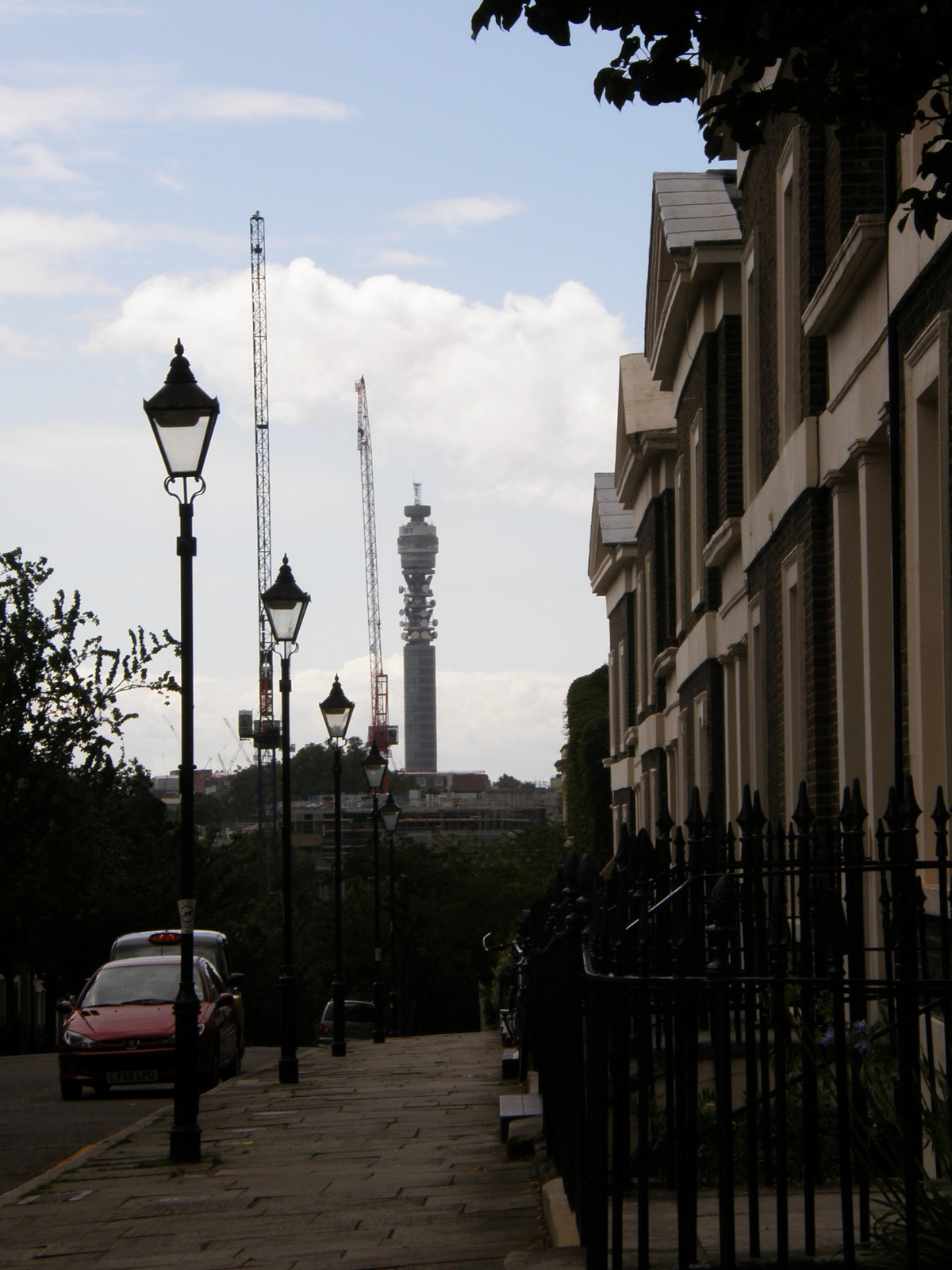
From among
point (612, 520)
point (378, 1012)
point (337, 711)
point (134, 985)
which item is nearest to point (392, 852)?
point (378, 1012)

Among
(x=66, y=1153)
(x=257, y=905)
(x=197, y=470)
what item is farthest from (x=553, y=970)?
(x=257, y=905)

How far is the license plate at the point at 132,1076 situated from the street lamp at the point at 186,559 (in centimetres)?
637

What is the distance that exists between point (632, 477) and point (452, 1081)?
39.3 feet

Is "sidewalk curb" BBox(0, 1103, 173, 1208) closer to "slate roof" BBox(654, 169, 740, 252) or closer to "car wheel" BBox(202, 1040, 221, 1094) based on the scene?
"car wheel" BBox(202, 1040, 221, 1094)

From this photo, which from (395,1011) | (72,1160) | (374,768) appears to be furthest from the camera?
(395,1011)

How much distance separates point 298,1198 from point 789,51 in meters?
7.25

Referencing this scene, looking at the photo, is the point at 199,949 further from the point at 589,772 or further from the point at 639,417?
the point at 589,772

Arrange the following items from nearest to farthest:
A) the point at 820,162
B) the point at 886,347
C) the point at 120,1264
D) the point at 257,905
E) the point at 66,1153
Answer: the point at 120,1264, the point at 886,347, the point at 820,162, the point at 66,1153, the point at 257,905

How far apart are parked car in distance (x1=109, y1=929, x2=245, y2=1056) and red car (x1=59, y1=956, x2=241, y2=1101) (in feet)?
6.38

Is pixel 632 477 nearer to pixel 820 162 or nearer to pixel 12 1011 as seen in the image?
pixel 820 162

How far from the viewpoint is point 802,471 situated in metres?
13.2

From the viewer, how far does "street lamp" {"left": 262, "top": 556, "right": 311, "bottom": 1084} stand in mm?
18922

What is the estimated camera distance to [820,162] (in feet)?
41.8

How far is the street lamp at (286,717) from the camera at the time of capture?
18922 mm
